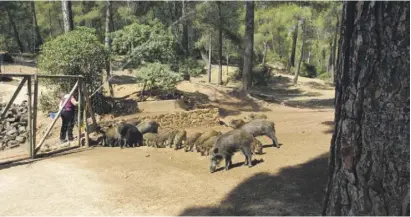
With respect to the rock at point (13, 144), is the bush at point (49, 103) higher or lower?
higher

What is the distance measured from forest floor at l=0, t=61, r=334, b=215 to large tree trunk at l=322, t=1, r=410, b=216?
2.66m

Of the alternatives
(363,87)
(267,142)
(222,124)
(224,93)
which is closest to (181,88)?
(224,93)

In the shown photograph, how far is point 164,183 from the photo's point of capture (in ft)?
23.9

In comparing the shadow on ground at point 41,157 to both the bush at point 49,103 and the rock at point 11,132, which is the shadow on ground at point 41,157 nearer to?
the rock at point 11,132

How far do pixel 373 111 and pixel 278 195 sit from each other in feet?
12.2

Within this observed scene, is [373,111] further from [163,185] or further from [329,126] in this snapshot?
[329,126]

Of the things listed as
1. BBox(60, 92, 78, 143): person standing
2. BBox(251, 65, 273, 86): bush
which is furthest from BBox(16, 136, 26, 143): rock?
BBox(251, 65, 273, 86): bush

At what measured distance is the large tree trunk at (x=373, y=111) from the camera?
265 cm

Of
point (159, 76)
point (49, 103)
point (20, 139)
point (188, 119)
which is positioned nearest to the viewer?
point (20, 139)

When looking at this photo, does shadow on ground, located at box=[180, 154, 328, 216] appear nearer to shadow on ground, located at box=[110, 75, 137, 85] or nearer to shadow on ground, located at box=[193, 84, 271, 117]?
shadow on ground, located at box=[193, 84, 271, 117]

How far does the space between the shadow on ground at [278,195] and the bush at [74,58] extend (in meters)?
8.58

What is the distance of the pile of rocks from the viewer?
13.1 meters

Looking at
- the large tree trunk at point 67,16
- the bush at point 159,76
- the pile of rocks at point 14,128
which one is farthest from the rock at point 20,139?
the large tree trunk at point 67,16

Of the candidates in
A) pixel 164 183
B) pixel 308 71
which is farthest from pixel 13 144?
pixel 308 71
